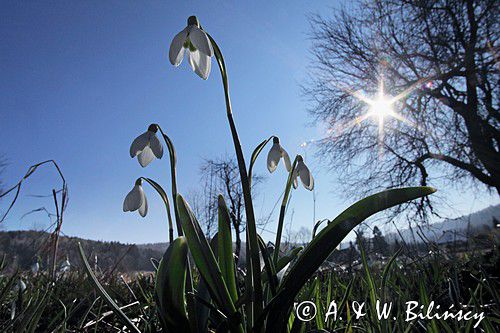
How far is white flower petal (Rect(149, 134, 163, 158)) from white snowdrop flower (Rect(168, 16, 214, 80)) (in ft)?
0.94

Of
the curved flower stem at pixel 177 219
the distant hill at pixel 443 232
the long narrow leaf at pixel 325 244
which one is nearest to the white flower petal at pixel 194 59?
the curved flower stem at pixel 177 219

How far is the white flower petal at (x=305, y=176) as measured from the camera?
1.44 m

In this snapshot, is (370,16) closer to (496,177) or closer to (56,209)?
(496,177)

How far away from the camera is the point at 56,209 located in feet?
4.78

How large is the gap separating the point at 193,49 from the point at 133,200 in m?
0.60

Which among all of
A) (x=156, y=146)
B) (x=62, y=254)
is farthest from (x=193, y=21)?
(x=62, y=254)

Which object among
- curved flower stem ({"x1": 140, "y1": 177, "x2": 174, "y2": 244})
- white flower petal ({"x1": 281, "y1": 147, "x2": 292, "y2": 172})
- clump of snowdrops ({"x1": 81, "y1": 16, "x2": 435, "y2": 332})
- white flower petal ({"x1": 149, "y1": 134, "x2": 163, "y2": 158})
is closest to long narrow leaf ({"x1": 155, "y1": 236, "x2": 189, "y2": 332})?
clump of snowdrops ({"x1": 81, "y1": 16, "x2": 435, "y2": 332})

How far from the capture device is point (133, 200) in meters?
1.38

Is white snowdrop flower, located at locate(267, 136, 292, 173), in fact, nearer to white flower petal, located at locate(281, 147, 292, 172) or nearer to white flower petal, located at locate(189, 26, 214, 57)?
white flower petal, located at locate(281, 147, 292, 172)

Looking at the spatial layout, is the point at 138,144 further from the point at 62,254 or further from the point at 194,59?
the point at 62,254

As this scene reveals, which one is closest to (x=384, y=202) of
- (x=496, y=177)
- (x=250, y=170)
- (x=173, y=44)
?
(x=250, y=170)

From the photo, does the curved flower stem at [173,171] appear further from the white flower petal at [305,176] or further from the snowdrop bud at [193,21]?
the white flower petal at [305,176]

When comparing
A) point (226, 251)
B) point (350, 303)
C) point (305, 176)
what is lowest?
point (350, 303)

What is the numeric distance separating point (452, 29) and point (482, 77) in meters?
1.57
